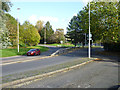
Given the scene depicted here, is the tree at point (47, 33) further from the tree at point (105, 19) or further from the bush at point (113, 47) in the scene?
the tree at point (105, 19)

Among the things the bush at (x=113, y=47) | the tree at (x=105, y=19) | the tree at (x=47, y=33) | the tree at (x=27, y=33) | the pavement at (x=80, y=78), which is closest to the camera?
the pavement at (x=80, y=78)

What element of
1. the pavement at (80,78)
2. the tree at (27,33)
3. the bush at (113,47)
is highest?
the tree at (27,33)

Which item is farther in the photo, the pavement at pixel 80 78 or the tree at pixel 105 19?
the tree at pixel 105 19

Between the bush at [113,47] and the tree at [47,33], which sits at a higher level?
the tree at [47,33]

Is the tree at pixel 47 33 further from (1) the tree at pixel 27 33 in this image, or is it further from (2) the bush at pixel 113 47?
(2) the bush at pixel 113 47

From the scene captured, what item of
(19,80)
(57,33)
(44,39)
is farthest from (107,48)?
(44,39)

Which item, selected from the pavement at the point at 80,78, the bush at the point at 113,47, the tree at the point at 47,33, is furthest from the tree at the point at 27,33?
the tree at the point at 47,33

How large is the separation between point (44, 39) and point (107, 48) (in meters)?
60.3

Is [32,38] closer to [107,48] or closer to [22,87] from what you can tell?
[107,48]

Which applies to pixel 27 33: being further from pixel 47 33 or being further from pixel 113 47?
pixel 47 33

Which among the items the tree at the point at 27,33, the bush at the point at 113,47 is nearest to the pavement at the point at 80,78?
the bush at the point at 113,47

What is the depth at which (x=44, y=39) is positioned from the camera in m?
89.0

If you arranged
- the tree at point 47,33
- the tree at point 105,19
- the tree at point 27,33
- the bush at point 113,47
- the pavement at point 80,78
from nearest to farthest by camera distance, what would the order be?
the pavement at point 80,78 → the tree at point 105,19 → the bush at point 113,47 → the tree at point 27,33 → the tree at point 47,33

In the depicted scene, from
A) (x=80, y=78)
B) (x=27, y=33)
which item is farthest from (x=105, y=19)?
(x=27, y=33)
